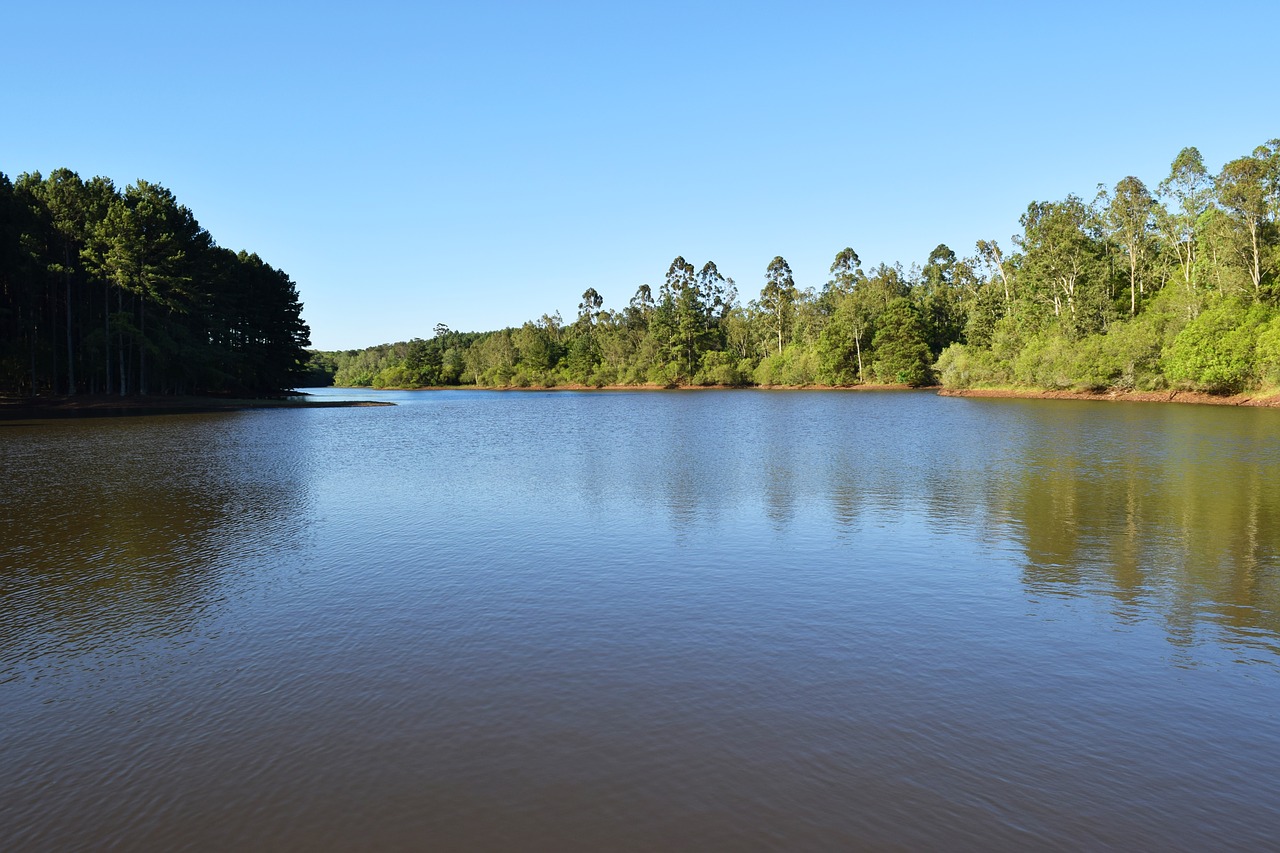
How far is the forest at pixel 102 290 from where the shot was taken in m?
66.1

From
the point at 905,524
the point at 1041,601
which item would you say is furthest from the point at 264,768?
the point at 905,524

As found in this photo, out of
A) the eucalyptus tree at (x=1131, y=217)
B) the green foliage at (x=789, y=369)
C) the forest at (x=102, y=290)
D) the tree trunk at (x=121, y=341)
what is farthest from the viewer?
the green foliage at (x=789, y=369)

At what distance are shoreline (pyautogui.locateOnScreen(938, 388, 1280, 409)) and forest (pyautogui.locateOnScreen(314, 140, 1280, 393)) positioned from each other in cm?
110

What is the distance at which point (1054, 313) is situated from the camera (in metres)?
98.6

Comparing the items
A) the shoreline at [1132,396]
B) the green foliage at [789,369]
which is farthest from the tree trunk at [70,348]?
the green foliage at [789,369]

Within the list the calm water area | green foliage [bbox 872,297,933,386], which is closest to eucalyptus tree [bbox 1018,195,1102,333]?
green foliage [bbox 872,297,933,386]

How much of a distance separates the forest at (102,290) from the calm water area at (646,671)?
2179 inches

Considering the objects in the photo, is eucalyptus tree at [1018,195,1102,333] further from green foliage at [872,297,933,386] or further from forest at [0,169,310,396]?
forest at [0,169,310,396]

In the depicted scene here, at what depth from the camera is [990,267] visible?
12812 centimetres

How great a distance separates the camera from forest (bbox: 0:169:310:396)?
66125 mm

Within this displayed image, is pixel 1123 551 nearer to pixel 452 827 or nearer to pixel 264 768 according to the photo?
pixel 452 827

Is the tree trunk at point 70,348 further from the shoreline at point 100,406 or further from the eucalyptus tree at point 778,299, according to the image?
the eucalyptus tree at point 778,299

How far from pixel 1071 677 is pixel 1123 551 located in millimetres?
8742

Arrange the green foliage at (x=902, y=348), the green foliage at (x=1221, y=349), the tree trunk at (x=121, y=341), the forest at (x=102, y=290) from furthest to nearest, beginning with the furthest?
the green foliage at (x=902, y=348), the tree trunk at (x=121, y=341), the forest at (x=102, y=290), the green foliage at (x=1221, y=349)
